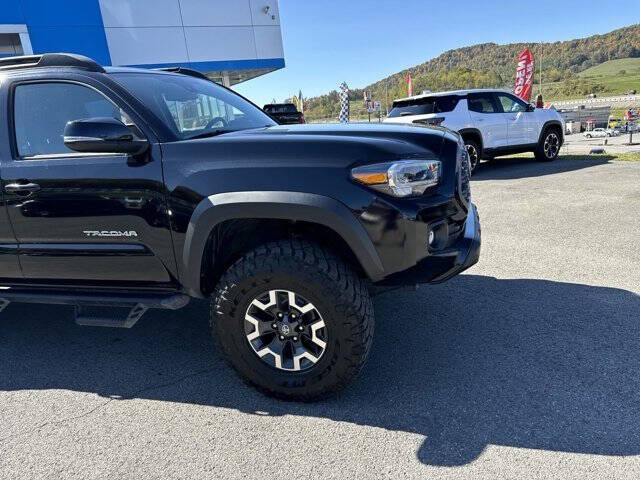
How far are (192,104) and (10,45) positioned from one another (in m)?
19.1

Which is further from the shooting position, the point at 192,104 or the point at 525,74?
the point at 525,74

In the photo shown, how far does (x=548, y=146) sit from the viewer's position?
36.5 ft

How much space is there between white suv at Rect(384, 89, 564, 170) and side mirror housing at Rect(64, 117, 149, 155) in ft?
25.7

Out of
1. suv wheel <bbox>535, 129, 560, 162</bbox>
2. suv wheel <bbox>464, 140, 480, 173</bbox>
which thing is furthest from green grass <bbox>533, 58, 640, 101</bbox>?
suv wheel <bbox>464, 140, 480, 173</bbox>

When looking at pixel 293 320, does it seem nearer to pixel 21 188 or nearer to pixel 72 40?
pixel 21 188

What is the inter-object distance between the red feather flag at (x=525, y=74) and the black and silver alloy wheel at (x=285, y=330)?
20.9m

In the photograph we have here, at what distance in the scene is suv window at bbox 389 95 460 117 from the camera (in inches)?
391

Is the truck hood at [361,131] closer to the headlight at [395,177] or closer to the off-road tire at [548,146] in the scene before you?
the headlight at [395,177]

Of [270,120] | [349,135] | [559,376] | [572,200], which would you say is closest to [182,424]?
[349,135]

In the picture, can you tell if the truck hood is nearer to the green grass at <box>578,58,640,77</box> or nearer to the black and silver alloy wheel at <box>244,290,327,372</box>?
the black and silver alloy wheel at <box>244,290,327,372</box>

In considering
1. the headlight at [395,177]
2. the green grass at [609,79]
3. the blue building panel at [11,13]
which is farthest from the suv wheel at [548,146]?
the green grass at [609,79]

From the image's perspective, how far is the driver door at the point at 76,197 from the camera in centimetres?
261

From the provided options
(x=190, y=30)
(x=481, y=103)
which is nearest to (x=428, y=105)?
(x=481, y=103)

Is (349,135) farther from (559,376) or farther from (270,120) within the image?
(559,376)
